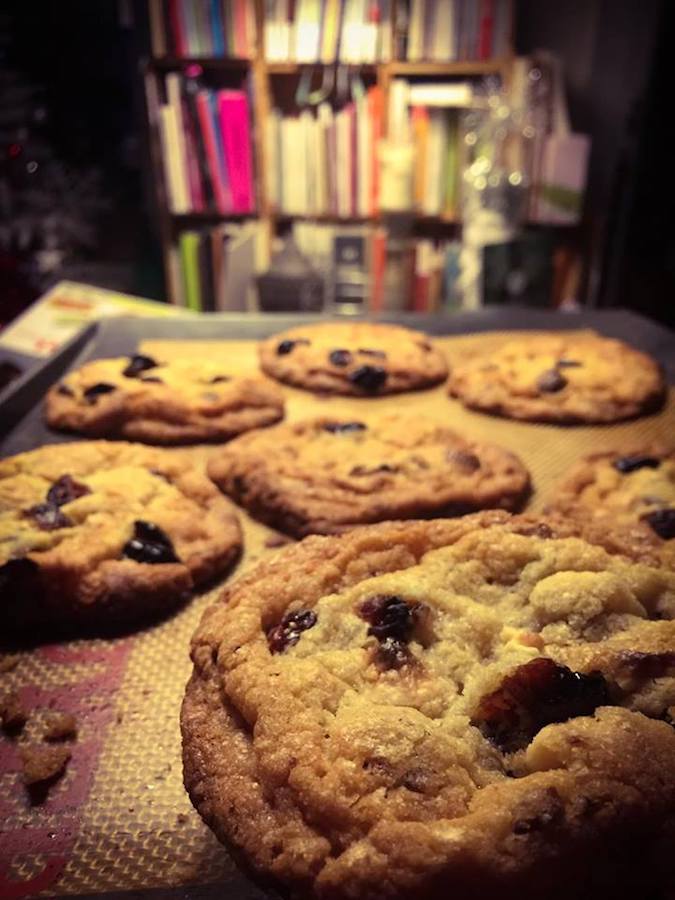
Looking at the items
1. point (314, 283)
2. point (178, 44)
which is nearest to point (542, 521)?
point (314, 283)

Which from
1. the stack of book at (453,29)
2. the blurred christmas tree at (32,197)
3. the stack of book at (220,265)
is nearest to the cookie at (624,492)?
the stack of book at (220,265)

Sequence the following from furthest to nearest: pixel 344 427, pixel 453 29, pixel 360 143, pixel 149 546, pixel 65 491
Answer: pixel 360 143, pixel 453 29, pixel 344 427, pixel 65 491, pixel 149 546

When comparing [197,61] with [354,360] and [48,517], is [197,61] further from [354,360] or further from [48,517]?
[48,517]

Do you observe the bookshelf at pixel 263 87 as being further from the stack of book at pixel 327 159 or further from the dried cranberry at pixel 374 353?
the dried cranberry at pixel 374 353

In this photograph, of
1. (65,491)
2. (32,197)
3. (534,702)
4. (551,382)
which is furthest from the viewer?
(32,197)

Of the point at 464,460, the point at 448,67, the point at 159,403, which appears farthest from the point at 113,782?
the point at 448,67

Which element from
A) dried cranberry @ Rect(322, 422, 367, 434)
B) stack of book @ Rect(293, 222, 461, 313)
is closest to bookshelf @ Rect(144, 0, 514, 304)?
stack of book @ Rect(293, 222, 461, 313)
